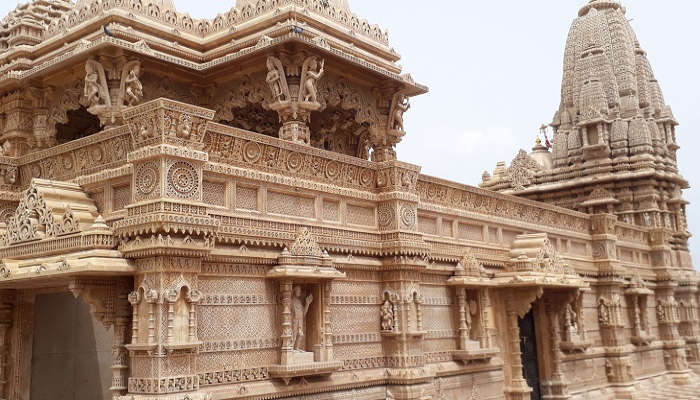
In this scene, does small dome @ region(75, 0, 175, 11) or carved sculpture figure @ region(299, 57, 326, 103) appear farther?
small dome @ region(75, 0, 175, 11)

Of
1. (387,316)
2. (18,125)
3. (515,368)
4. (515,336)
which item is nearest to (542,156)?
(515,336)

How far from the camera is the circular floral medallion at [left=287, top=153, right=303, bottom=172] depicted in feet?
31.8

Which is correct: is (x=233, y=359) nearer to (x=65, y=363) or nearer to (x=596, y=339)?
(x=65, y=363)

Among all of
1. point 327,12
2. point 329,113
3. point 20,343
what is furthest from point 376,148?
point 20,343

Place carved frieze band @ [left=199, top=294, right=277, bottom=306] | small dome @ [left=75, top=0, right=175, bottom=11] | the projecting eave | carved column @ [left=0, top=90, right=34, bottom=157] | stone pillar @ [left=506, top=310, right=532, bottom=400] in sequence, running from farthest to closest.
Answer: stone pillar @ [left=506, top=310, right=532, bottom=400], small dome @ [left=75, top=0, right=175, bottom=11], carved column @ [left=0, top=90, right=34, bottom=157], the projecting eave, carved frieze band @ [left=199, top=294, right=277, bottom=306]

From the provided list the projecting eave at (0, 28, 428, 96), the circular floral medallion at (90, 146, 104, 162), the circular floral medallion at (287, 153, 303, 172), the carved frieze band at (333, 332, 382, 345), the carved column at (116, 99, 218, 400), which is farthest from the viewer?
the projecting eave at (0, 28, 428, 96)

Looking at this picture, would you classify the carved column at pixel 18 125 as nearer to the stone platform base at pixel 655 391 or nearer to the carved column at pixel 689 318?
the stone platform base at pixel 655 391

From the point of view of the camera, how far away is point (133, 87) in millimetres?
11711

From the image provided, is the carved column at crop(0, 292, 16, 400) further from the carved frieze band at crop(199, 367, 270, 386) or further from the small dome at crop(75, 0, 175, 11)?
the small dome at crop(75, 0, 175, 11)

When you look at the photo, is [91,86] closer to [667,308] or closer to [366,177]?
[366,177]

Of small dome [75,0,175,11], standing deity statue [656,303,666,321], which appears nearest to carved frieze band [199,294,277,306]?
small dome [75,0,175,11]

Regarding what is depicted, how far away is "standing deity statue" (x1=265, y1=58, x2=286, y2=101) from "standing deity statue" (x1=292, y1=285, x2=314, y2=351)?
3.99 m

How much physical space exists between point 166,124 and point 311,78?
4577 mm

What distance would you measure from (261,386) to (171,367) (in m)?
1.64
